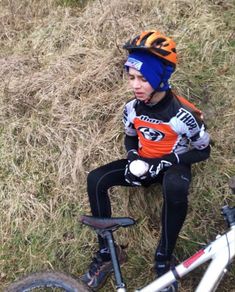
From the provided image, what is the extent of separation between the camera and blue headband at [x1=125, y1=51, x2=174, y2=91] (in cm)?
302

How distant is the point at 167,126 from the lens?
328 centimetres

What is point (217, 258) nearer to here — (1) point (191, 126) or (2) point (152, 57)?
(1) point (191, 126)

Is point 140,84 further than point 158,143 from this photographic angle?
No

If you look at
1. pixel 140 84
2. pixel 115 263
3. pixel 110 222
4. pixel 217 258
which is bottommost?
pixel 115 263

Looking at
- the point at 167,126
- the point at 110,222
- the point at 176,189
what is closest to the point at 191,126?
the point at 167,126

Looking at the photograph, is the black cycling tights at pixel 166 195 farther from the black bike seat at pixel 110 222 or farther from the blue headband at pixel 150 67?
the blue headband at pixel 150 67

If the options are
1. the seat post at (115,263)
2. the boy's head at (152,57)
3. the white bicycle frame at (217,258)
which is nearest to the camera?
the white bicycle frame at (217,258)

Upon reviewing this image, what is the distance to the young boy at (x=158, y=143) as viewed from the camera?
3.05m

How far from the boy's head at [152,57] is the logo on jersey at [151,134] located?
377 millimetres

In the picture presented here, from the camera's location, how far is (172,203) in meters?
3.11

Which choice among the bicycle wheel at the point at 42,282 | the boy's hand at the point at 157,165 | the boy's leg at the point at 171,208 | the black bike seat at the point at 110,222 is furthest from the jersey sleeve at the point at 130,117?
the bicycle wheel at the point at 42,282

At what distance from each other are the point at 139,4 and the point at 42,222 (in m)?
2.62

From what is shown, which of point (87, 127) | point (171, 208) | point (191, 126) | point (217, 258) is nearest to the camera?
point (217, 258)

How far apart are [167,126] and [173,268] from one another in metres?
0.96
